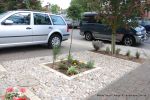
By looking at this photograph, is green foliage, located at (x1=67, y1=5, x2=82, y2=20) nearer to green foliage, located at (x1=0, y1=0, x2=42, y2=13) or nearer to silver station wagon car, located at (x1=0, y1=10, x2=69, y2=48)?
silver station wagon car, located at (x1=0, y1=10, x2=69, y2=48)

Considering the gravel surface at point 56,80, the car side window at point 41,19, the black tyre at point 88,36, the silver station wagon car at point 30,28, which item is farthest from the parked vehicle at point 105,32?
the gravel surface at point 56,80

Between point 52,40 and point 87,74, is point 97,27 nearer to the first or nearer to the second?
point 52,40

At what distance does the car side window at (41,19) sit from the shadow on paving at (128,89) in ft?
15.6

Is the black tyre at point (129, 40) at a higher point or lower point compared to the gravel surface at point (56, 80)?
higher

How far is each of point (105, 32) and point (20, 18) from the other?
23.3 feet

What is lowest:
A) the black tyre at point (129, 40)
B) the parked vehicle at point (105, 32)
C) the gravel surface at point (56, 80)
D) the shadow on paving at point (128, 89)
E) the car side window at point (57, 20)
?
the shadow on paving at point (128, 89)

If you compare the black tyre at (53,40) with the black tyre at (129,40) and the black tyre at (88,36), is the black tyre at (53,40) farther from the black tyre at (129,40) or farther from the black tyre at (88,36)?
the black tyre at (88,36)

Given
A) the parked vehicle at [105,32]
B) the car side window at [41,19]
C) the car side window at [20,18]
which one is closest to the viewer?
the car side window at [20,18]

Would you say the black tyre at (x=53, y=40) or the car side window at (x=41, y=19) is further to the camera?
the black tyre at (x=53, y=40)

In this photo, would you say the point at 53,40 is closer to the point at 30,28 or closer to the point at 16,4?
the point at 30,28

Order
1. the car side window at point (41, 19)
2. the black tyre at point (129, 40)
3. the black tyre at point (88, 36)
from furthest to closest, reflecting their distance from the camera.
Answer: the black tyre at point (88, 36)
the black tyre at point (129, 40)
the car side window at point (41, 19)

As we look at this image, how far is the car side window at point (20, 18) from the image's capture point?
8.88 metres

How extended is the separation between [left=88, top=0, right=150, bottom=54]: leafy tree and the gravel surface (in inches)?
86.3

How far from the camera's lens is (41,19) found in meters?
9.98
